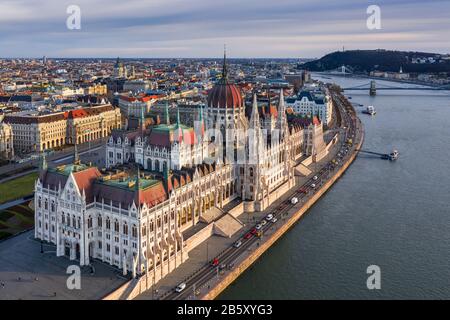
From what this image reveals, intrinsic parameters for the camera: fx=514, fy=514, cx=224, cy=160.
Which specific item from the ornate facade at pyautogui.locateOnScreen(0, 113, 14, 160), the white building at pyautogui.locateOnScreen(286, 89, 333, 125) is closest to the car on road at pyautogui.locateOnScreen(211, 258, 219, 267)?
the ornate facade at pyautogui.locateOnScreen(0, 113, 14, 160)

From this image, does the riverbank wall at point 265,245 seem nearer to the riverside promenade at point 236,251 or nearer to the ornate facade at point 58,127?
the riverside promenade at point 236,251

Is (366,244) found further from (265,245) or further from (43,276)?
(43,276)

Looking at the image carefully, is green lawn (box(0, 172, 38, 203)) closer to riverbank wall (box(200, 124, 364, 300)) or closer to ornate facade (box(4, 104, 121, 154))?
ornate facade (box(4, 104, 121, 154))

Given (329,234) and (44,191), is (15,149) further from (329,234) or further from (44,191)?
(329,234)

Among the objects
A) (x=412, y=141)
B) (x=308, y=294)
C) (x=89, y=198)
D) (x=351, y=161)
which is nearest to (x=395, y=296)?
(x=308, y=294)

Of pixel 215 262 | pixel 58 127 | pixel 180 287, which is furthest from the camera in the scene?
pixel 58 127

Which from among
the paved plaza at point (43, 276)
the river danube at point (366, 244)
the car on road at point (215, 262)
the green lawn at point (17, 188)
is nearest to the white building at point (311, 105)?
the river danube at point (366, 244)

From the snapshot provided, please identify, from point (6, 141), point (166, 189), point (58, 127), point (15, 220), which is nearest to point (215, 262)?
point (166, 189)
